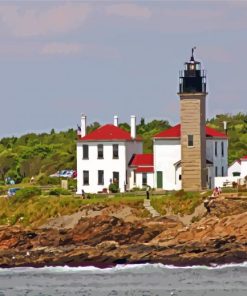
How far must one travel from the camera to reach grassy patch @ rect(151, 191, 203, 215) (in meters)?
67.3

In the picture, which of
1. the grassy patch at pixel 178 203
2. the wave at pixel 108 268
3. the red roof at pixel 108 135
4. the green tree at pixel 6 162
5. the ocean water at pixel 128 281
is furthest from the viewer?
the green tree at pixel 6 162

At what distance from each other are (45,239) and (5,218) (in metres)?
5.28

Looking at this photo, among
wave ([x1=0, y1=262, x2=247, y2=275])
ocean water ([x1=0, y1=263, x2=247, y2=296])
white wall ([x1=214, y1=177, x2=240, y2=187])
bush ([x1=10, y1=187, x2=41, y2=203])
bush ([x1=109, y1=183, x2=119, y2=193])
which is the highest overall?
white wall ([x1=214, y1=177, x2=240, y2=187])

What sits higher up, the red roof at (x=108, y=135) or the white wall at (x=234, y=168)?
A: the red roof at (x=108, y=135)

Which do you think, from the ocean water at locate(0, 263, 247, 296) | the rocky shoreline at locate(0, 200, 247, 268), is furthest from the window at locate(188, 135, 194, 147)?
the ocean water at locate(0, 263, 247, 296)

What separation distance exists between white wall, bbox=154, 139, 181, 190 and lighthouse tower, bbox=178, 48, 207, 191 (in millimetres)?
1154

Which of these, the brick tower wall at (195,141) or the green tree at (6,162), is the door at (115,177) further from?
the green tree at (6,162)

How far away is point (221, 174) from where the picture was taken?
75.9 m

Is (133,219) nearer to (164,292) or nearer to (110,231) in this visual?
(110,231)

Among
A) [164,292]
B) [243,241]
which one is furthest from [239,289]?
[243,241]

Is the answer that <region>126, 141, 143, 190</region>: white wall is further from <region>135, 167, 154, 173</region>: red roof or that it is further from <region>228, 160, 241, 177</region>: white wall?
<region>228, 160, 241, 177</region>: white wall

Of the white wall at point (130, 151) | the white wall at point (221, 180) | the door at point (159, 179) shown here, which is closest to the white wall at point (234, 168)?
the white wall at point (221, 180)

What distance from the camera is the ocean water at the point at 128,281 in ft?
182

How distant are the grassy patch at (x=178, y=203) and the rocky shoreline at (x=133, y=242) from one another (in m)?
1.18
